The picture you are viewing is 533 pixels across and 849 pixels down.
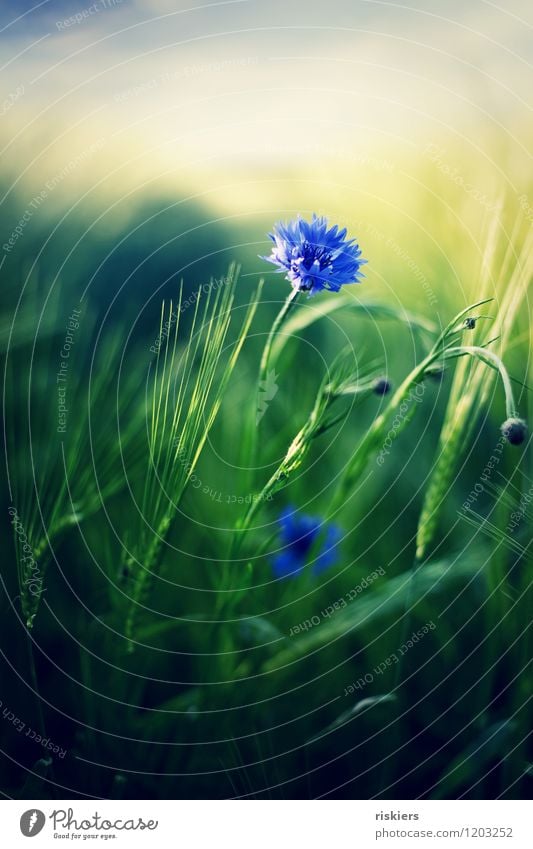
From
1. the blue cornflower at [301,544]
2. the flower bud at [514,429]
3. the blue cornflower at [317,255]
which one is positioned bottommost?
the blue cornflower at [301,544]

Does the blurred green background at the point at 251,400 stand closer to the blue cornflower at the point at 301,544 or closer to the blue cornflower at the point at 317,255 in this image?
the blue cornflower at the point at 301,544

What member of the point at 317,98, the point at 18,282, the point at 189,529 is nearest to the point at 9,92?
the point at 18,282

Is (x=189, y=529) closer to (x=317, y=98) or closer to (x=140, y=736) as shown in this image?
(x=140, y=736)

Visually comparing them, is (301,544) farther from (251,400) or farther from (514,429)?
(514,429)

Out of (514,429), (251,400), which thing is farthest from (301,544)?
(514,429)

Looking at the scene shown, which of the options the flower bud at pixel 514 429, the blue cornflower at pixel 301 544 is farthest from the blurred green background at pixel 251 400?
the flower bud at pixel 514 429

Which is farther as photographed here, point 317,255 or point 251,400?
point 251,400

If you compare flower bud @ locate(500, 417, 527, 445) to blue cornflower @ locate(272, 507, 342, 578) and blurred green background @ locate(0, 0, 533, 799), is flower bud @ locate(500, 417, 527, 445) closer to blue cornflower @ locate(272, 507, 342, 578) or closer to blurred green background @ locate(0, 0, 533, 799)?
blurred green background @ locate(0, 0, 533, 799)
